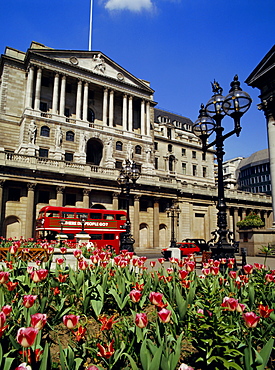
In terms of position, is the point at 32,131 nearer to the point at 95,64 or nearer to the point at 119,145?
the point at 119,145

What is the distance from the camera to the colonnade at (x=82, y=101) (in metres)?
38.8

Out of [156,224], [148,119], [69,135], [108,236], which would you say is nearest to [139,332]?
[108,236]

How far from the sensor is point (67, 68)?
41.5m

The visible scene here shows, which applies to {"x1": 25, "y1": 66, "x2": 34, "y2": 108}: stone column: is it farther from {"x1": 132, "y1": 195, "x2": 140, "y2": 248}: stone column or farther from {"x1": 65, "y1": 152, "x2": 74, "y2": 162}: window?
{"x1": 132, "y1": 195, "x2": 140, "y2": 248}: stone column

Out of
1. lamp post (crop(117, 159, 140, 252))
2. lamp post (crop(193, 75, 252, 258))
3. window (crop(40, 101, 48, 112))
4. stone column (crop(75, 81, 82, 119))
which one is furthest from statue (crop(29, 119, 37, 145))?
lamp post (crop(193, 75, 252, 258))

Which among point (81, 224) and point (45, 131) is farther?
point (45, 131)

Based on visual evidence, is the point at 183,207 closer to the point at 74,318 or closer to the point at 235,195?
the point at 235,195

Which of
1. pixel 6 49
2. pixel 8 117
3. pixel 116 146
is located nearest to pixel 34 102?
pixel 8 117

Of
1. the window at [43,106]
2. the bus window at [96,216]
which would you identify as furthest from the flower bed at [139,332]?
the window at [43,106]

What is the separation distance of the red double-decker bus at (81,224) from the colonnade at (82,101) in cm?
1972

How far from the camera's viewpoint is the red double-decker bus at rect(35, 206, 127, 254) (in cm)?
2459

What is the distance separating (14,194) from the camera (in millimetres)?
31078

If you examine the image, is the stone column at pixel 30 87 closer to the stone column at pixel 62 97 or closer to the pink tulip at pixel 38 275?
the stone column at pixel 62 97

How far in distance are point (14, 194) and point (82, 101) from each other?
20.5 m
